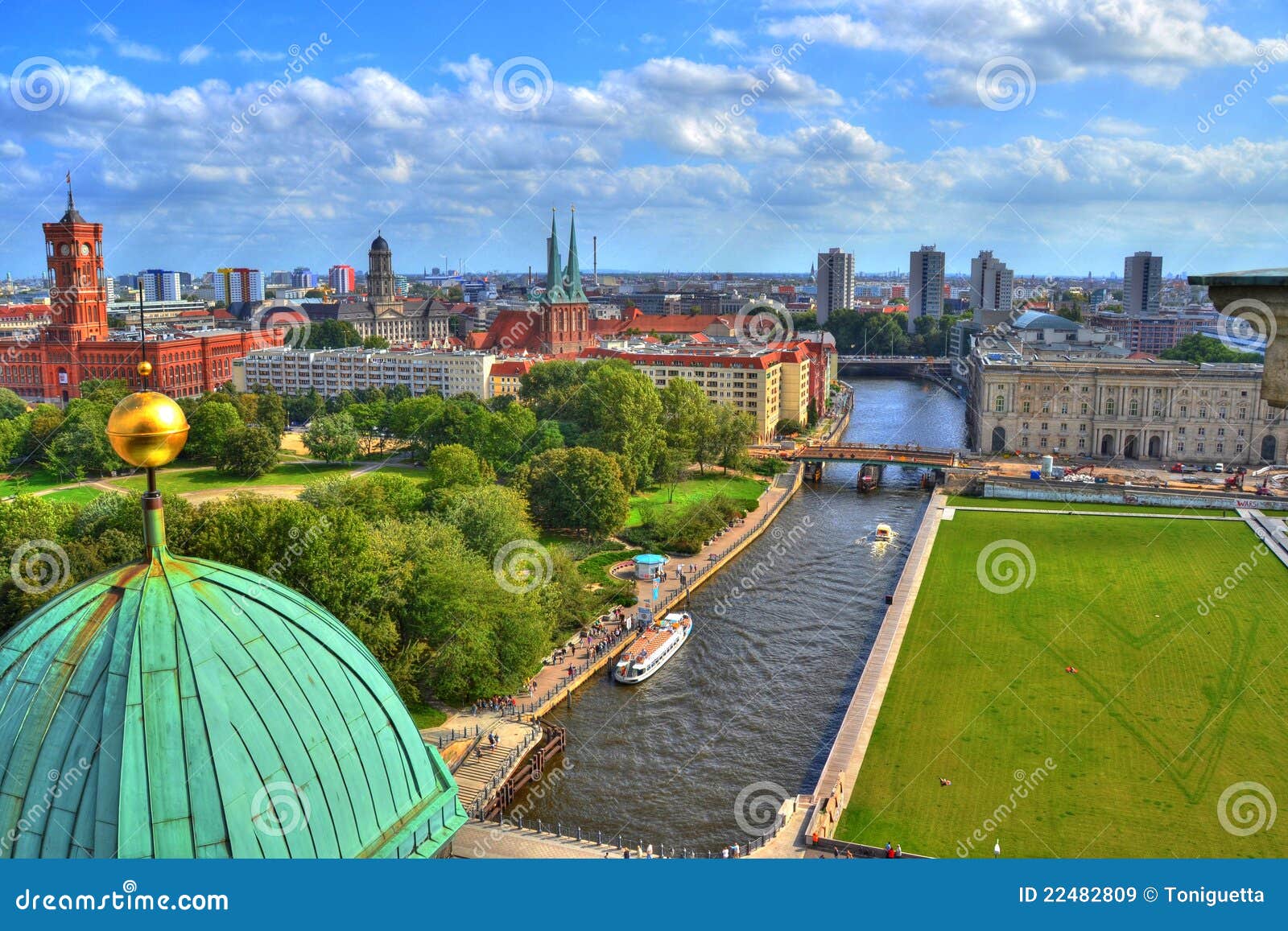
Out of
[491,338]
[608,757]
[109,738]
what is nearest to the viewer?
[109,738]

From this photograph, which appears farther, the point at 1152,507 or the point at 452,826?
the point at 1152,507

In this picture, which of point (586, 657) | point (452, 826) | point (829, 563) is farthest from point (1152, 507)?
point (452, 826)

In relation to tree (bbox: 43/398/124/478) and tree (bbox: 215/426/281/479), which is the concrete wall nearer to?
tree (bbox: 215/426/281/479)

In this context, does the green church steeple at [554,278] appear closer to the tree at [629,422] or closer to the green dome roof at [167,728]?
the tree at [629,422]

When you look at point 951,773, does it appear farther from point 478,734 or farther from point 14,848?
point 14,848

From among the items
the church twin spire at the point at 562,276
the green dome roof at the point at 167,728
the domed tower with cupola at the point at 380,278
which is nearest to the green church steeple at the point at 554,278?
the church twin spire at the point at 562,276

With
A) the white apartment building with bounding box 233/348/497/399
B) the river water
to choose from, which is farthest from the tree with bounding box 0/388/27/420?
the river water
